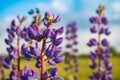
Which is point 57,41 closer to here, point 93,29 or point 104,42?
point 104,42

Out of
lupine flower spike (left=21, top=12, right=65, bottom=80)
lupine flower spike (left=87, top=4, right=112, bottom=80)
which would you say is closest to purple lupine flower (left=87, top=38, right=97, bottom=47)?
lupine flower spike (left=87, top=4, right=112, bottom=80)

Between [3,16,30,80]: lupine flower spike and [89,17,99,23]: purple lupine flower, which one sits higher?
[89,17,99,23]: purple lupine flower

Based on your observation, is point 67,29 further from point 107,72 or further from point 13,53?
point 13,53

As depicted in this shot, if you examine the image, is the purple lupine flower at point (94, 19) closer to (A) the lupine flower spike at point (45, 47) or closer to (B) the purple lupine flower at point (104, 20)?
(B) the purple lupine flower at point (104, 20)

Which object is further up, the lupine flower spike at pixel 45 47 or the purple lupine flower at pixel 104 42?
the purple lupine flower at pixel 104 42

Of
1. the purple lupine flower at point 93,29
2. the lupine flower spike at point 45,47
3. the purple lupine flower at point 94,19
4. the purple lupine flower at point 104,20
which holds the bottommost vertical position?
the lupine flower spike at point 45,47

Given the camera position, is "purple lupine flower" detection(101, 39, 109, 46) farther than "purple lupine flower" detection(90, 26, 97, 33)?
No

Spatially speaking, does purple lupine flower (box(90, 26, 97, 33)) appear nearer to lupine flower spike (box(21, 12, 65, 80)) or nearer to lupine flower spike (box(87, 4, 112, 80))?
lupine flower spike (box(87, 4, 112, 80))

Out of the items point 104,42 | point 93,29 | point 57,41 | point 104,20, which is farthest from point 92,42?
point 57,41

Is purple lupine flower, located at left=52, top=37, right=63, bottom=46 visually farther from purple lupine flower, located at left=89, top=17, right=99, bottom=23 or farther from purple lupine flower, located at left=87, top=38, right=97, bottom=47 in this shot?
purple lupine flower, located at left=89, top=17, right=99, bottom=23

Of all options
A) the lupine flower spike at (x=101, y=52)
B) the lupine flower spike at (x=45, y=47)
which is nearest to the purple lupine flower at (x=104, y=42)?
the lupine flower spike at (x=101, y=52)

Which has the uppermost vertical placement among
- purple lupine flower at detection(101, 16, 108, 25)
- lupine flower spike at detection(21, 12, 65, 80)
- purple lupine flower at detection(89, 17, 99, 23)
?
purple lupine flower at detection(89, 17, 99, 23)
